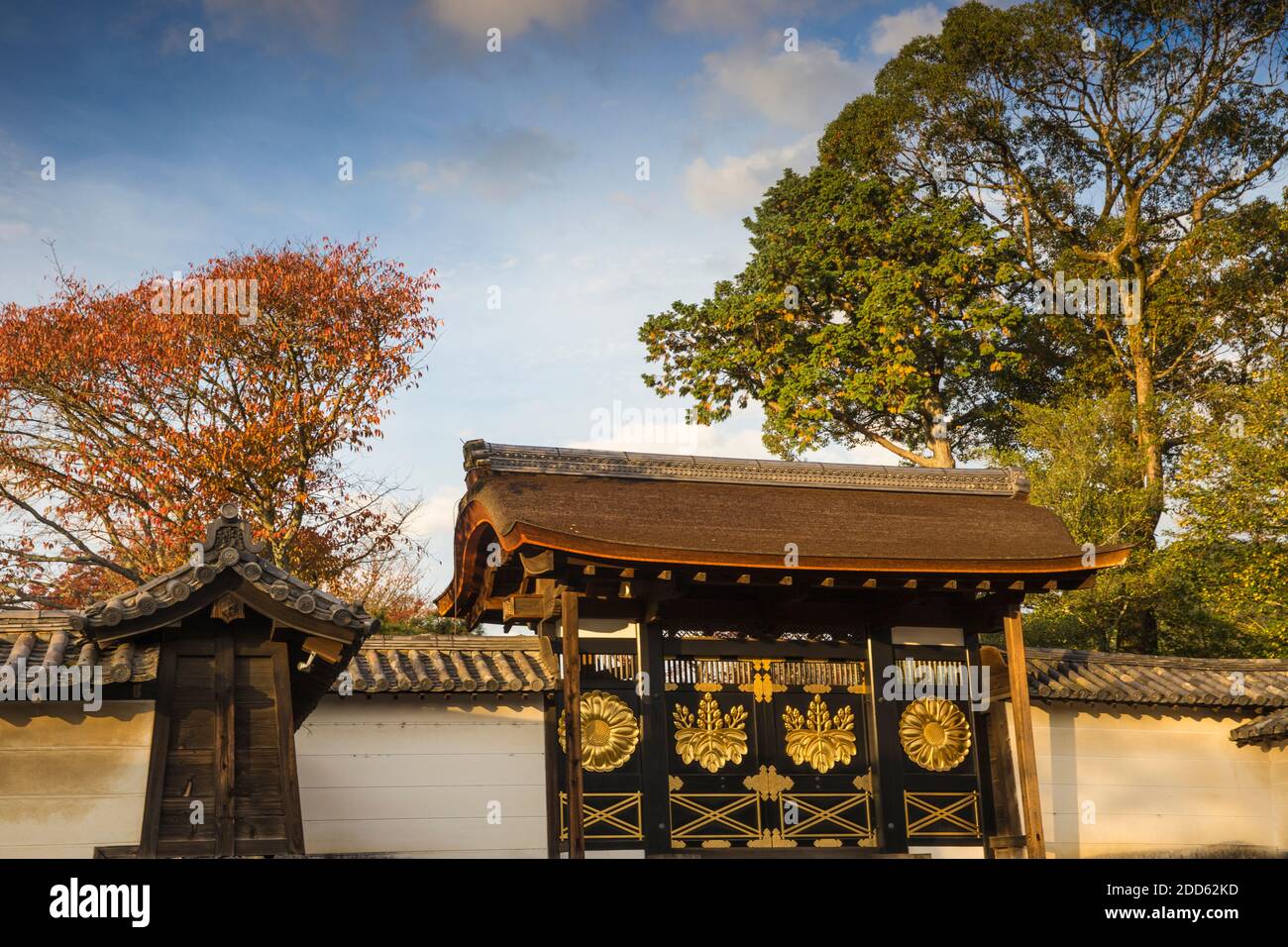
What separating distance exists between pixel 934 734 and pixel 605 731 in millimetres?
4026

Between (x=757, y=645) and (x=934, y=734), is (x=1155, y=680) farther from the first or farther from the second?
(x=757, y=645)

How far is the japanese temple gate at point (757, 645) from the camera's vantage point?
546 inches

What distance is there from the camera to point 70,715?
36.2ft

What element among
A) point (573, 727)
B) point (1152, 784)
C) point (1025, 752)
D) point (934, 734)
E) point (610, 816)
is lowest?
point (1152, 784)

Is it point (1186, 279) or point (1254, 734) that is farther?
point (1186, 279)

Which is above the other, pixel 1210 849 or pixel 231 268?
pixel 231 268

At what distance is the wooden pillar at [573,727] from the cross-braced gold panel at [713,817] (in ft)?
4.39

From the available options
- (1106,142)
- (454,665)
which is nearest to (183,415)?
(454,665)

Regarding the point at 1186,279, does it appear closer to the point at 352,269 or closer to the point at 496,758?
the point at 352,269

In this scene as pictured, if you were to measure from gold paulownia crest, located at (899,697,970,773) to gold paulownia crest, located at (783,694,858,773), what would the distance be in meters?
0.70

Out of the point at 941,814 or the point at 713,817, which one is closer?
the point at 713,817

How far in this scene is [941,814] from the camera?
49.2 feet
